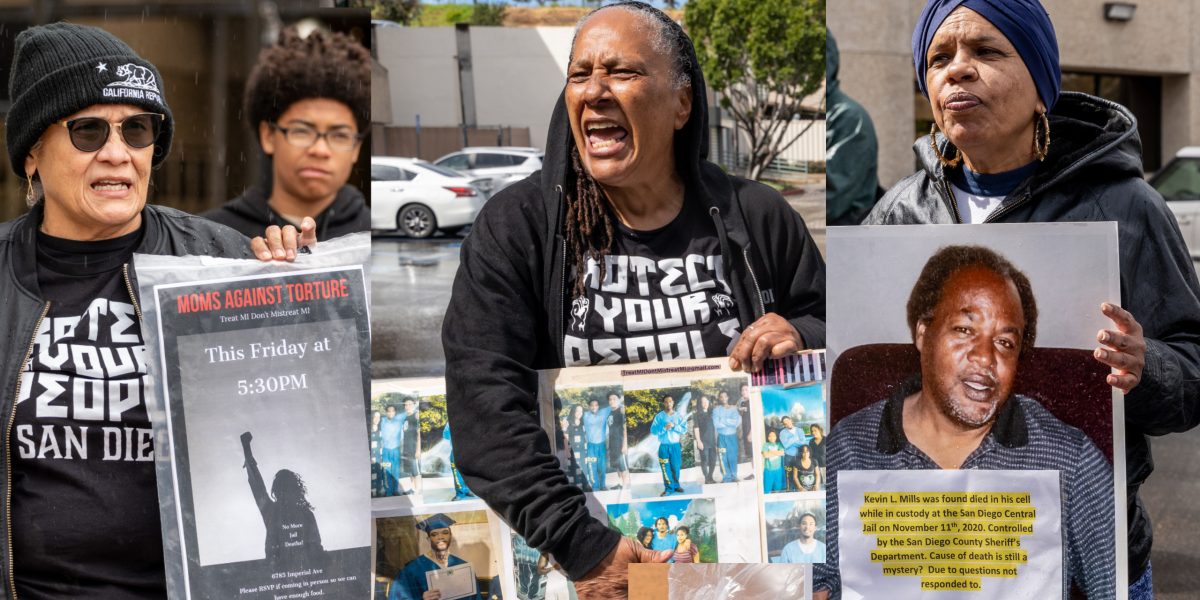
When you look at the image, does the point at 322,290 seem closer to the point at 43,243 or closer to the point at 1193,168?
the point at 43,243

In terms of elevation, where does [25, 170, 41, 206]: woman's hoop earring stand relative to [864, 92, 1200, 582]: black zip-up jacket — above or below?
above

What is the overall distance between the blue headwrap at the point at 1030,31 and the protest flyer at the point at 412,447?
4.44 feet

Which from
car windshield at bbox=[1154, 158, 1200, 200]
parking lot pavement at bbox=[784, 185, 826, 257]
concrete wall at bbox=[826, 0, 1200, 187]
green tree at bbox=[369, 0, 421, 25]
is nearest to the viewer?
parking lot pavement at bbox=[784, 185, 826, 257]

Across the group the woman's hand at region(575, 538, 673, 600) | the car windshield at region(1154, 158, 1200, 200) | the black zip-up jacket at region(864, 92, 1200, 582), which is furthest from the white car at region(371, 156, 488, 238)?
the car windshield at region(1154, 158, 1200, 200)

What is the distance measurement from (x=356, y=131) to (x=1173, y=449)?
14.5 ft

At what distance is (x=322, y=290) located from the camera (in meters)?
2.77

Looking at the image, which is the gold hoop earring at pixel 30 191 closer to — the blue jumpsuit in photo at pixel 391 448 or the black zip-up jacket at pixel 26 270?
the black zip-up jacket at pixel 26 270

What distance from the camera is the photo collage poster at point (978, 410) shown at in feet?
7.82

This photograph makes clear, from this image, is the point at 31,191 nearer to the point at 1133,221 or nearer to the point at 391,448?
the point at 391,448

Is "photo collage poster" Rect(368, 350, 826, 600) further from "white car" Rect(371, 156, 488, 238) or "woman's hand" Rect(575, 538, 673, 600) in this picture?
"white car" Rect(371, 156, 488, 238)

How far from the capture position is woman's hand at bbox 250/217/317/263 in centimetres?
277

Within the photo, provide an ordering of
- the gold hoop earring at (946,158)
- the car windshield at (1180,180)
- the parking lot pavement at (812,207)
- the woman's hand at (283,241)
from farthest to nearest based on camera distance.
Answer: the car windshield at (1180,180)
the woman's hand at (283,241)
the parking lot pavement at (812,207)
the gold hoop earring at (946,158)

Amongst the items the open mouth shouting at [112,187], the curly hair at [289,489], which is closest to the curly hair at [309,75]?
the open mouth shouting at [112,187]

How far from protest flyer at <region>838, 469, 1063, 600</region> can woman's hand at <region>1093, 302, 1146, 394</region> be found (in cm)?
25
